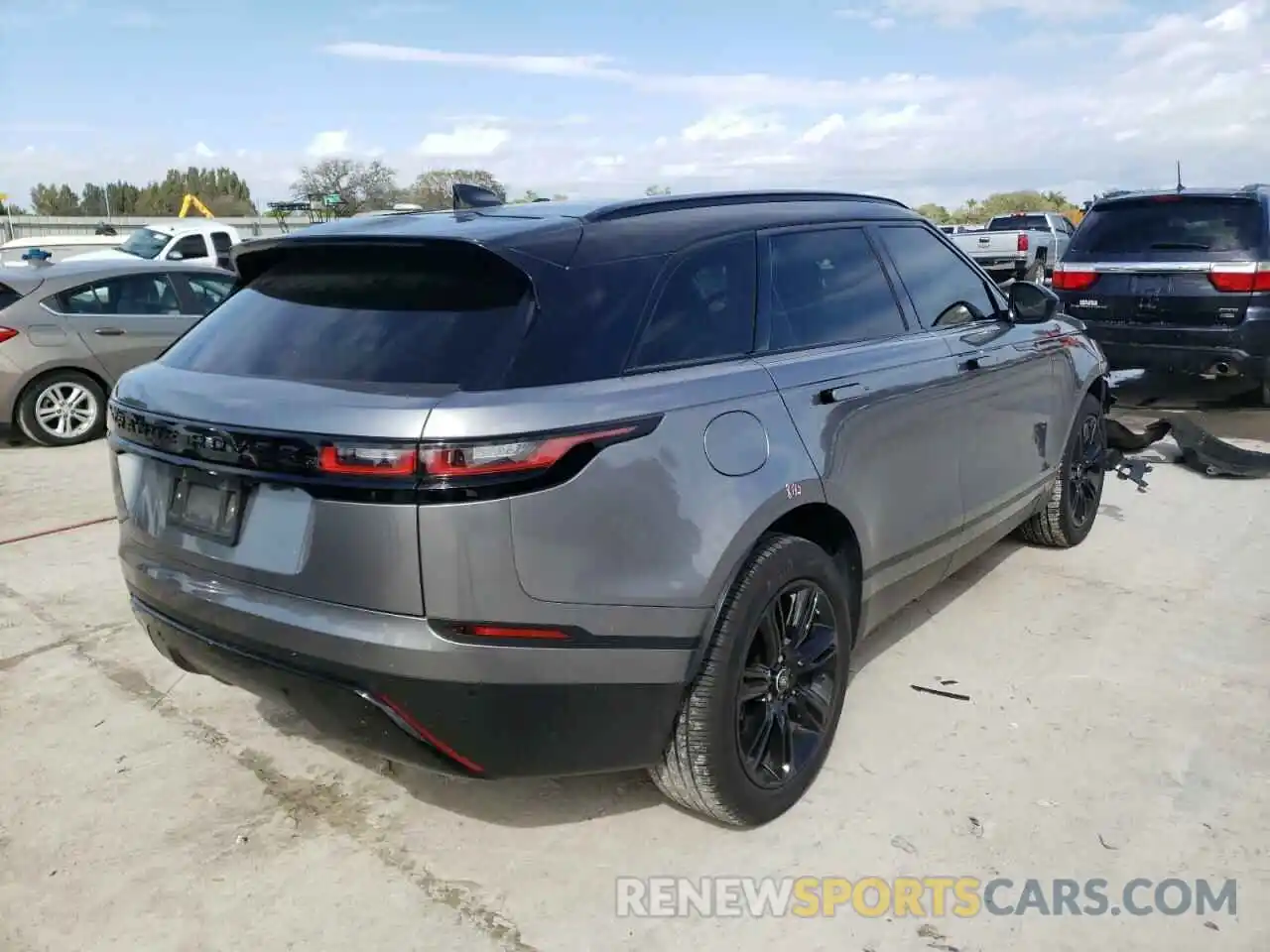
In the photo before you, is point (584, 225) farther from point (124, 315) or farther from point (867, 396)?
point (124, 315)

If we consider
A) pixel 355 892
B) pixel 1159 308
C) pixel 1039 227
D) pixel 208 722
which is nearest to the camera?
pixel 355 892

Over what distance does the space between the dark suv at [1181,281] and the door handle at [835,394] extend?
593cm

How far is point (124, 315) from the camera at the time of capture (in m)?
8.88

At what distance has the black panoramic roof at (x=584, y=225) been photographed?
8.66 ft

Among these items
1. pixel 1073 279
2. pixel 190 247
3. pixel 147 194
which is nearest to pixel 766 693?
pixel 1073 279

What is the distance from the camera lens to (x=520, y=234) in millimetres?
2648

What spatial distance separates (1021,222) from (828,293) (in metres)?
25.5

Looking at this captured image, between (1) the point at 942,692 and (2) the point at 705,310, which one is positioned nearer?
(2) the point at 705,310

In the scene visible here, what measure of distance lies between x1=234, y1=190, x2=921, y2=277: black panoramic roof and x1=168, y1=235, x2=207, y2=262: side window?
43.0 ft

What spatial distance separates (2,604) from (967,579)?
4413 millimetres

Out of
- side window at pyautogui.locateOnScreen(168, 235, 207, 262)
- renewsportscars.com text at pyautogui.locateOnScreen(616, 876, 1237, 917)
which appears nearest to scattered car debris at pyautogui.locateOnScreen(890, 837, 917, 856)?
renewsportscars.com text at pyautogui.locateOnScreen(616, 876, 1237, 917)

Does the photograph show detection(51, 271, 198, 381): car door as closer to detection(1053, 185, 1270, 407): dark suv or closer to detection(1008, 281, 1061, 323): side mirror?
detection(1008, 281, 1061, 323): side mirror

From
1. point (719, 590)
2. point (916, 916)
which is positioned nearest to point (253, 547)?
point (719, 590)

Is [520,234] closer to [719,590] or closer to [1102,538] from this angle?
[719,590]
